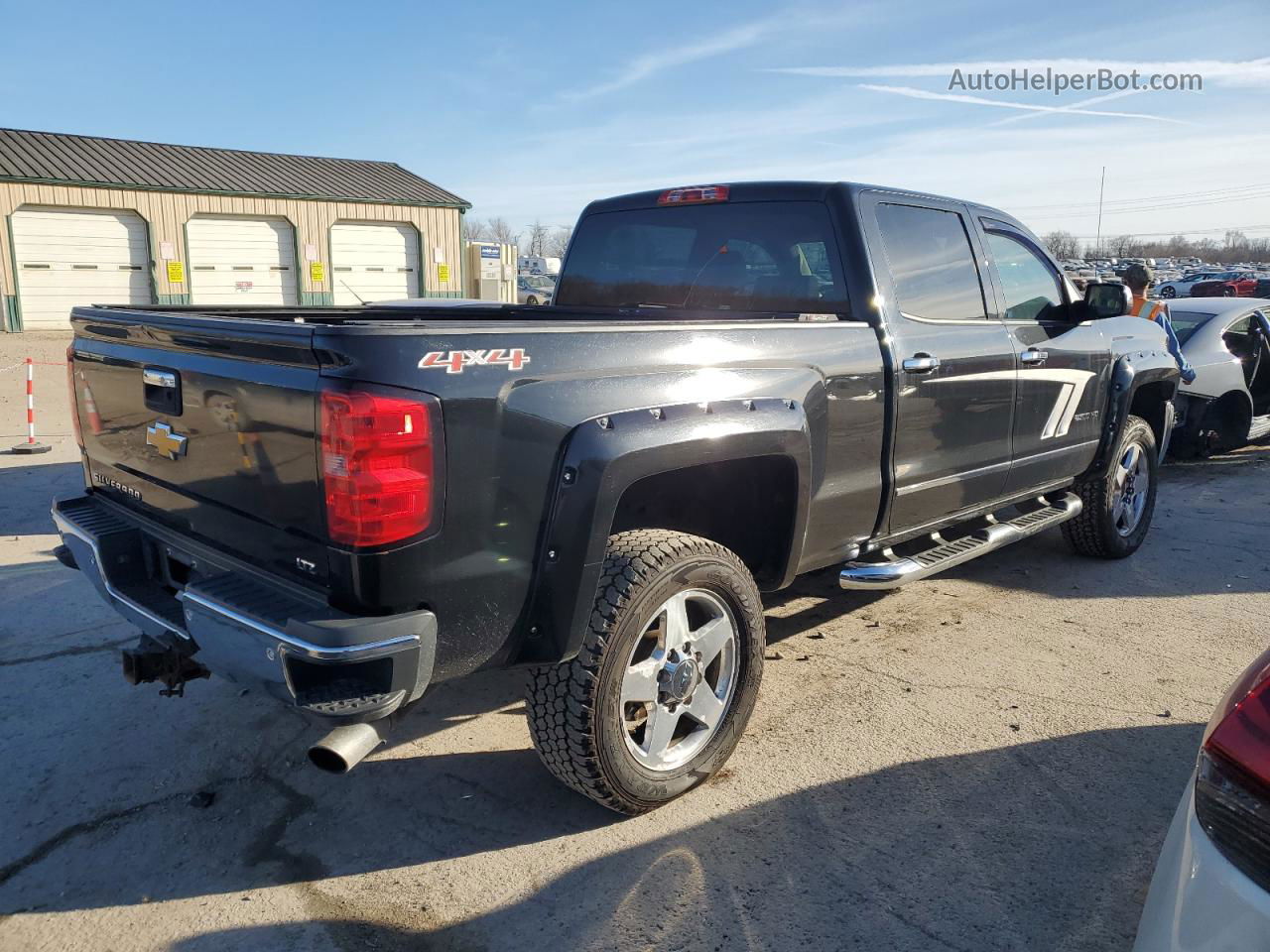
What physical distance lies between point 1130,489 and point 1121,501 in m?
0.13

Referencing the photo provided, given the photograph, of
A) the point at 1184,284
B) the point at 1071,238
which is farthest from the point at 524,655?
the point at 1071,238

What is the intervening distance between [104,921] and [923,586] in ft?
13.9

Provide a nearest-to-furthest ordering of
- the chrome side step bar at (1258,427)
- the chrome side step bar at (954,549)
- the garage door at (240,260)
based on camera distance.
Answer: the chrome side step bar at (954,549) < the chrome side step bar at (1258,427) < the garage door at (240,260)

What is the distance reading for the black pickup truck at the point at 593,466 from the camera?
238 cm

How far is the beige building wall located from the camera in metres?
21.7

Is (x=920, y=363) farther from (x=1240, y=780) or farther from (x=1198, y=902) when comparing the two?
(x=1198, y=902)

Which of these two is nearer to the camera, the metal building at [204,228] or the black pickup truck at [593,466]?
the black pickup truck at [593,466]

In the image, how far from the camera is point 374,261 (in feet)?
92.5

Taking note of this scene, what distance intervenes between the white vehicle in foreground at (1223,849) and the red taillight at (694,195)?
10.2ft

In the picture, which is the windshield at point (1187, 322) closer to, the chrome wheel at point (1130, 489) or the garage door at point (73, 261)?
the chrome wheel at point (1130, 489)

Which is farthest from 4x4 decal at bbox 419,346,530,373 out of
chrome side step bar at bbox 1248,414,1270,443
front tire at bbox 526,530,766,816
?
chrome side step bar at bbox 1248,414,1270,443

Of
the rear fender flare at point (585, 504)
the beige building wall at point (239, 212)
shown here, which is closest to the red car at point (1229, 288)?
the beige building wall at point (239, 212)

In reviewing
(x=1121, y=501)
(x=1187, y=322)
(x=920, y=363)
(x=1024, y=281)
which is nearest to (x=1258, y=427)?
(x=1187, y=322)

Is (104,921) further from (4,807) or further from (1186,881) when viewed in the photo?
(1186,881)
